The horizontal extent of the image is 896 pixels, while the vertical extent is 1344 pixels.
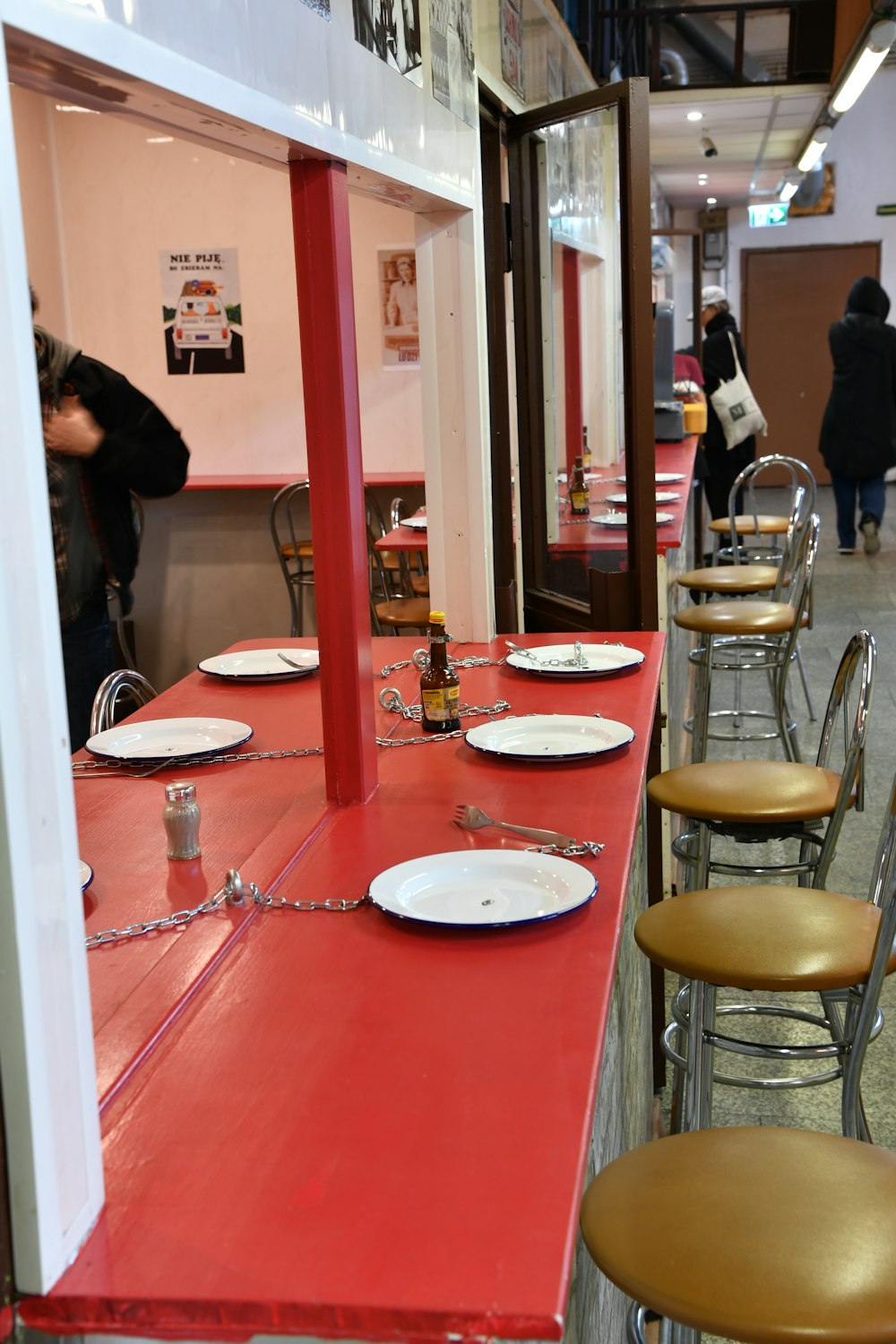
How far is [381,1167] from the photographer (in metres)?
1.06

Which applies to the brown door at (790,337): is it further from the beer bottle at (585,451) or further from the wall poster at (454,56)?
the wall poster at (454,56)

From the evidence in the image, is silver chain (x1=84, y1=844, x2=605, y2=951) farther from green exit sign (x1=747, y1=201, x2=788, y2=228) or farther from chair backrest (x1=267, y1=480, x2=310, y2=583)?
green exit sign (x1=747, y1=201, x2=788, y2=228)

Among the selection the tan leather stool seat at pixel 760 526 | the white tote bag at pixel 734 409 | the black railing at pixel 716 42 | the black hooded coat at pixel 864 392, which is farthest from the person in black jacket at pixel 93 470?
the black hooded coat at pixel 864 392

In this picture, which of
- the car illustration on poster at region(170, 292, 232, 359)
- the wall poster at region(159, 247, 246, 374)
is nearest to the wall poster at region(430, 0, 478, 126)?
the wall poster at region(159, 247, 246, 374)

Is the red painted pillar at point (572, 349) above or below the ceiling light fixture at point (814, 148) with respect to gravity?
below

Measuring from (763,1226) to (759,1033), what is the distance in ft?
6.14

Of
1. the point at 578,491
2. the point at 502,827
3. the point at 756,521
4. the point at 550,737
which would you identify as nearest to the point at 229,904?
the point at 502,827

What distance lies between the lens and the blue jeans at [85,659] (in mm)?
2340

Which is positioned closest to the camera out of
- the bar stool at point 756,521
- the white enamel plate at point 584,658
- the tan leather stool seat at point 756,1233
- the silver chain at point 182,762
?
the tan leather stool seat at point 756,1233

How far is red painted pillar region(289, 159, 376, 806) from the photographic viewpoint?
1.88 metres

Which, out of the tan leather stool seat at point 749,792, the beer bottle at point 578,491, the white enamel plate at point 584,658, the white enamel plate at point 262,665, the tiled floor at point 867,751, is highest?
the beer bottle at point 578,491

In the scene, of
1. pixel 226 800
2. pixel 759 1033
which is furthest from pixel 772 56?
pixel 226 800

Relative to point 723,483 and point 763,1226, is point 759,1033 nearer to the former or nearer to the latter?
point 763,1226

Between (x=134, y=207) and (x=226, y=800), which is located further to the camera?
(x=134, y=207)
